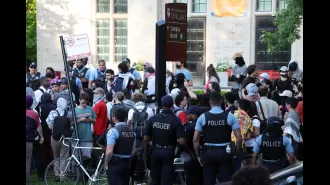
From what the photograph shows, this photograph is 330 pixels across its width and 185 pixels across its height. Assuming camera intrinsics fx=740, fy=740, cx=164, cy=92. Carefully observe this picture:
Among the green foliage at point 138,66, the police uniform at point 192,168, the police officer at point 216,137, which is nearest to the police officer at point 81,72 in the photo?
the police uniform at point 192,168

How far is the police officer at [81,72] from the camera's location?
768 inches

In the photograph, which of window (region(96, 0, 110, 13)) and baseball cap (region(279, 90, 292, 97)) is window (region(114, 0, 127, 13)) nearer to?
window (region(96, 0, 110, 13))

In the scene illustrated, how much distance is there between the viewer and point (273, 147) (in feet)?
34.7

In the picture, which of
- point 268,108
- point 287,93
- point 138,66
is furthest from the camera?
point 138,66

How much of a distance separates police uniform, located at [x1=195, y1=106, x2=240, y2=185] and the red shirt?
11.9ft

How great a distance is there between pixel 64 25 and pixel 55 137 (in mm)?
18160

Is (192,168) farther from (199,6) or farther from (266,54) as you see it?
(199,6)

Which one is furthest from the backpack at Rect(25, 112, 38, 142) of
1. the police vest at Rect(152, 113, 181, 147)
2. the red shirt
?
the police vest at Rect(152, 113, 181, 147)

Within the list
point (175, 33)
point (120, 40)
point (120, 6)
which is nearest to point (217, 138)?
point (175, 33)

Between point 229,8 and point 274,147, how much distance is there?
60.8 ft
